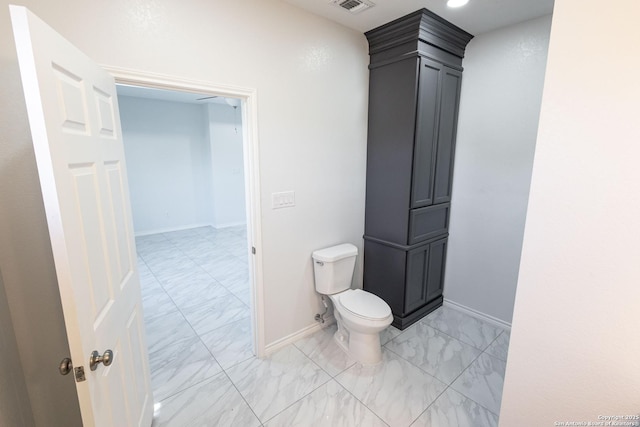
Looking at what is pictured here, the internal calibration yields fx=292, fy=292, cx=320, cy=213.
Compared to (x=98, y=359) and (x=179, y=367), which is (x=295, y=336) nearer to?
(x=179, y=367)

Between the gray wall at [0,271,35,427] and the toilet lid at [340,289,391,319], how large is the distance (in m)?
1.78

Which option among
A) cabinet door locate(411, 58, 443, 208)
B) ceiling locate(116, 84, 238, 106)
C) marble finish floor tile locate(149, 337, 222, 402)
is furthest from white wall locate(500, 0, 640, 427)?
ceiling locate(116, 84, 238, 106)

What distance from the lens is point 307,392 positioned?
193 centimetres

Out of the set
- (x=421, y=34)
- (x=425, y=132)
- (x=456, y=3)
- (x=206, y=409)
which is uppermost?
(x=456, y=3)

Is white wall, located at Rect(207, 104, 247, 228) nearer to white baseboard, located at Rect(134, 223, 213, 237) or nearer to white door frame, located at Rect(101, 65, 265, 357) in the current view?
white baseboard, located at Rect(134, 223, 213, 237)

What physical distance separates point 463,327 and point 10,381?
118 inches

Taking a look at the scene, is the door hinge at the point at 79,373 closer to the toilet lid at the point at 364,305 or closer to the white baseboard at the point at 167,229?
the toilet lid at the point at 364,305

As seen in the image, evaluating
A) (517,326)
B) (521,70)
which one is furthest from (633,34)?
(521,70)

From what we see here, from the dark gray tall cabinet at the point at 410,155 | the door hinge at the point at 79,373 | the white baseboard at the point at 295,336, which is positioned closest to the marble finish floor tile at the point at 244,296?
the white baseboard at the point at 295,336

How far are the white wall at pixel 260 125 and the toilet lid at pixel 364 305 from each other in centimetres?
36

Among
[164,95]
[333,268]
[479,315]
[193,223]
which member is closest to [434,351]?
[479,315]

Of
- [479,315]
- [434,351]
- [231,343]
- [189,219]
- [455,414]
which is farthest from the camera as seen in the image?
[189,219]

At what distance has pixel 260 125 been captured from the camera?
6.56 feet

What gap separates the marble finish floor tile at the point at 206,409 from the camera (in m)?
1.72
